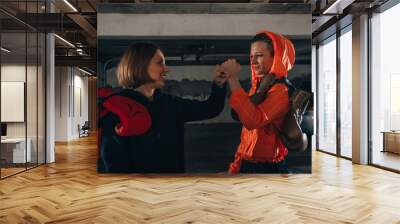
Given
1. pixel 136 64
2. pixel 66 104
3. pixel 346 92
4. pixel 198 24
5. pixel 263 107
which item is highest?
pixel 198 24

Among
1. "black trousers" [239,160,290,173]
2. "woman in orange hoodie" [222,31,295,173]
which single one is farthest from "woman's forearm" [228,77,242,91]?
"black trousers" [239,160,290,173]

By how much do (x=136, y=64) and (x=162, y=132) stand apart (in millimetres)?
1394

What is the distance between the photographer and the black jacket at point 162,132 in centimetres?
741

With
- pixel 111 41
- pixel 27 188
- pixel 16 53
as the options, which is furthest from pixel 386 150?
pixel 16 53

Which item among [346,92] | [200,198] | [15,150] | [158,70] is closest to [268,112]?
[158,70]

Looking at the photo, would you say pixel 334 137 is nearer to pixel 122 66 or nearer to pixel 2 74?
pixel 122 66

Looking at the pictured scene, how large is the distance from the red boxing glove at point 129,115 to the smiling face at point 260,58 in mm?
2233

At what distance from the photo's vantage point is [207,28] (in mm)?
7449

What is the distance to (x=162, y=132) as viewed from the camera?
7.44 m

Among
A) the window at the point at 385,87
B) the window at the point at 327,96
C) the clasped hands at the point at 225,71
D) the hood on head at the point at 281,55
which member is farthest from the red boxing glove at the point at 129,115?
the window at the point at 327,96

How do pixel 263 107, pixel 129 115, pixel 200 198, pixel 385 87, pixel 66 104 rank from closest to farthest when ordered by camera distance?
pixel 200 198 → pixel 263 107 → pixel 129 115 → pixel 385 87 → pixel 66 104

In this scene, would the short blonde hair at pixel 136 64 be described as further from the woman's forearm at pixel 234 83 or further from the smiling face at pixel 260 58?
the smiling face at pixel 260 58

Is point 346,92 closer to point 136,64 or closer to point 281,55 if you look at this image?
point 281,55

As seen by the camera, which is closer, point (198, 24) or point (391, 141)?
point (198, 24)
